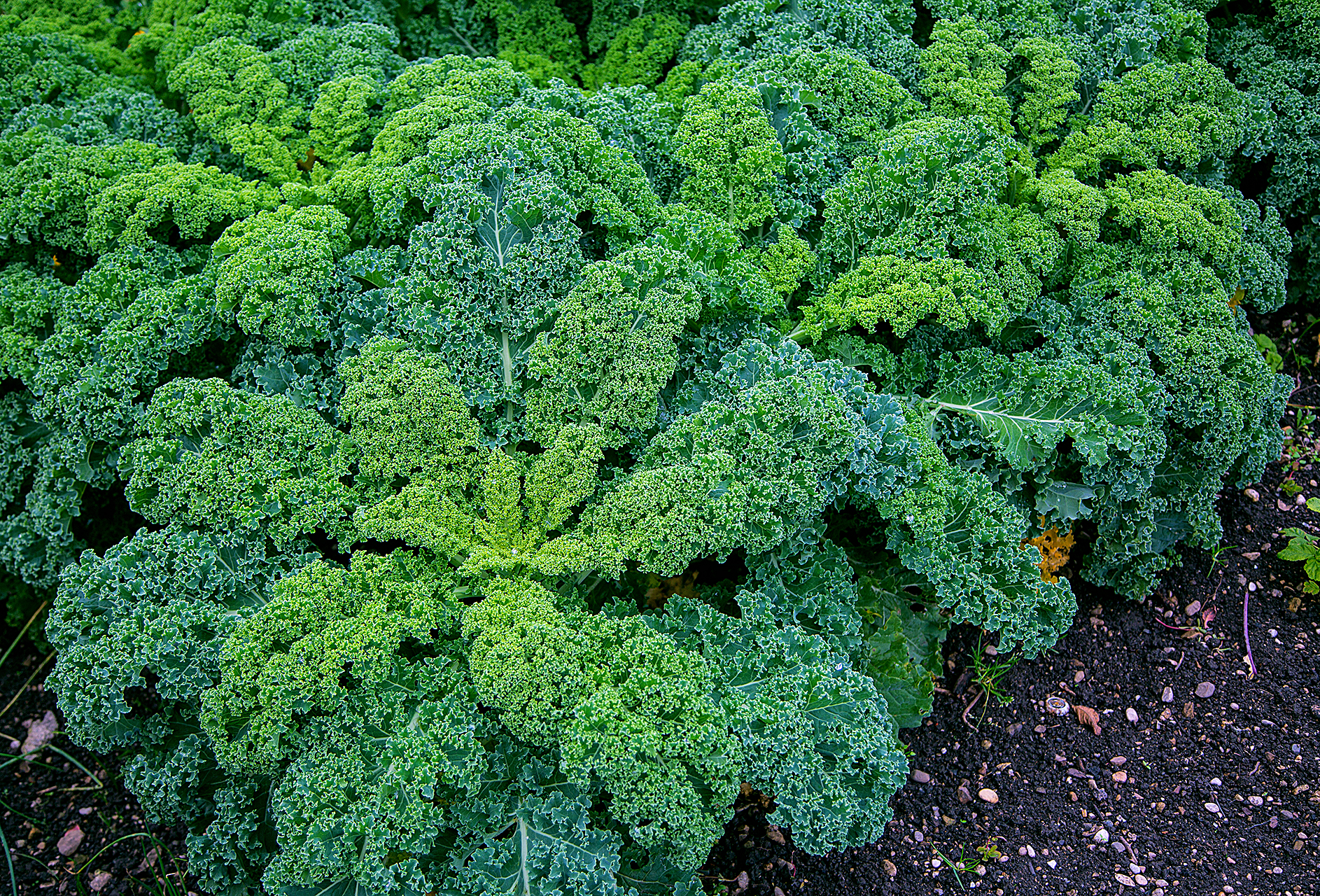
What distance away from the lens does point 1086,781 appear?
389 cm

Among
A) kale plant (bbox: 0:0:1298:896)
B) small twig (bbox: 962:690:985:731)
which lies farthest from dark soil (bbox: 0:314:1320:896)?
kale plant (bbox: 0:0:1298:896)

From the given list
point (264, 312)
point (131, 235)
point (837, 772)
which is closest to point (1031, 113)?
point (837, 772)

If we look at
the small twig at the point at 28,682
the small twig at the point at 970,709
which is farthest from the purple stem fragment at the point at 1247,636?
the small twig at the point at 28,682

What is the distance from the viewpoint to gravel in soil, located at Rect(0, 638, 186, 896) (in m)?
3.82

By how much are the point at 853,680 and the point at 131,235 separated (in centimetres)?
345

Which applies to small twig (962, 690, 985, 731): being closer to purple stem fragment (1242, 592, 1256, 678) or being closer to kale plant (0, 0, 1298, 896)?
kale plant (0, 0, 1298, 896)

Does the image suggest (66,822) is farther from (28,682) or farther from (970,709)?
(970,709)

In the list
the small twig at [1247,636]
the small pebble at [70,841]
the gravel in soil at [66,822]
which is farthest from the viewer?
the small twig at [1247,636]

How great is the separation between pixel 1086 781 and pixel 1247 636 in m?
1.08

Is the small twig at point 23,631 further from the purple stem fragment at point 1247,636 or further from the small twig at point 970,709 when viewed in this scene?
the purple stem fragment at point 1247,636

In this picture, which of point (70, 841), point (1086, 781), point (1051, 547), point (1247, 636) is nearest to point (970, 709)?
point (1086, 781)

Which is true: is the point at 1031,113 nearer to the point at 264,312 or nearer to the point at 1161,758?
the point at 1161,758

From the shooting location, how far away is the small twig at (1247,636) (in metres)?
4.19

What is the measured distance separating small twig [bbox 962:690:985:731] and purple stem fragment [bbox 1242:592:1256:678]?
44.9 inches
